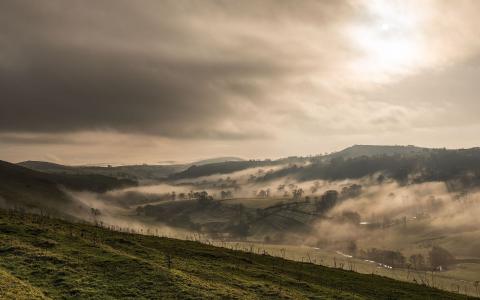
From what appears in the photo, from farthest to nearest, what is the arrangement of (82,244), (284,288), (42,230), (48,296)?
1. (42,230)
2. (82,244)
3. (284,288)
4. (48,296)

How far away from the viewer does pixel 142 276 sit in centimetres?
6038

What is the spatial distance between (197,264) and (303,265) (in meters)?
38.9

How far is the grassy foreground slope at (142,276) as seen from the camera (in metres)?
53.4

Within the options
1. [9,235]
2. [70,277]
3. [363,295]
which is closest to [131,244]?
[9,235]

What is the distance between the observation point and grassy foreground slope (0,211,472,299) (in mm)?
53406

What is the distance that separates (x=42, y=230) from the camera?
3305 inches

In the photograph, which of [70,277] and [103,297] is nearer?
[103,297]

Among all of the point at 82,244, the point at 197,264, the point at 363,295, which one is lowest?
the point at 363,295

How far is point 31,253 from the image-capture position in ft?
211

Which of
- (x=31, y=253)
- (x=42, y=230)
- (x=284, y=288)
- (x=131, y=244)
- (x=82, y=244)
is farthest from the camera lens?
(x=131, y=244)

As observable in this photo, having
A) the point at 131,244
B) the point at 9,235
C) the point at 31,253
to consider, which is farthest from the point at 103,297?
the point at 131,244

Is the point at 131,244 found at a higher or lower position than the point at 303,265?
higher

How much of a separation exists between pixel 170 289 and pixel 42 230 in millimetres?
42376

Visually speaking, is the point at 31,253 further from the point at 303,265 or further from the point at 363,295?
the point at 303,265
